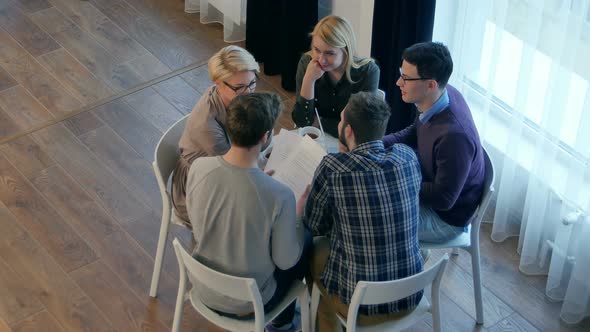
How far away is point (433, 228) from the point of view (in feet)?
9.78

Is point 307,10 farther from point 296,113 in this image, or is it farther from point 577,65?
point 577,65

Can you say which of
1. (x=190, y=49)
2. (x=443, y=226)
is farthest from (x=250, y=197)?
(x=190, y=49)

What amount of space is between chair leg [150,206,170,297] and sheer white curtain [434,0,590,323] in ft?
4.87

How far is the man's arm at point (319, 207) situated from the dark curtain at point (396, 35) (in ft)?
4.53

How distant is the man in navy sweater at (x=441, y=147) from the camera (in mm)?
2799

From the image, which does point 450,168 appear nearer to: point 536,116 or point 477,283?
point 477,283

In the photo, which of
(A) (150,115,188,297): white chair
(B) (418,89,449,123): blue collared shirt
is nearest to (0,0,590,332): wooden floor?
(A) (150,115,188,297): white chair

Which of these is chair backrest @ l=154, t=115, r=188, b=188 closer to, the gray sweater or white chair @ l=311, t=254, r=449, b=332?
the gray sweater

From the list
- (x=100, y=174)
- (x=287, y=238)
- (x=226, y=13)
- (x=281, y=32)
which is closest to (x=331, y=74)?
(x=287, y=238)

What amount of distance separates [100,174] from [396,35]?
163 cm

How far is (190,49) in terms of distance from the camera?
194 inches

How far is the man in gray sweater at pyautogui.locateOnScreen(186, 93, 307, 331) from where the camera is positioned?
2.46 metres

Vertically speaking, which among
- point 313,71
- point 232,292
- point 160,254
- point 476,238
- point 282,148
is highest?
point 313,71

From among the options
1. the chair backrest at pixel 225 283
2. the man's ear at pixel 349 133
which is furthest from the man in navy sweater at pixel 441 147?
the chair backrest at pixel 225 283
